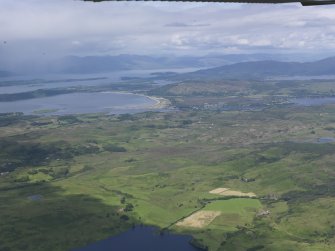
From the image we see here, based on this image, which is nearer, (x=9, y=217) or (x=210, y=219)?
(x=210, y=219)

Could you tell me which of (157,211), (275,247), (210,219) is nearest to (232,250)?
(275,247)

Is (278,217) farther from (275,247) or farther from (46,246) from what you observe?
(46,246)

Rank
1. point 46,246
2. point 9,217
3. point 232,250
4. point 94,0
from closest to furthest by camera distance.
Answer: point 94,0 < point 232,250 < point 46,246 < point 9,217

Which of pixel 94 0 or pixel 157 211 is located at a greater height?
pixel 94 0

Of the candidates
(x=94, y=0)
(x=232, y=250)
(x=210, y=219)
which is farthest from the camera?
(x=210, y=219)

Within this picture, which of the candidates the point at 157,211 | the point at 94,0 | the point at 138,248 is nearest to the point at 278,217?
the point at 157,211

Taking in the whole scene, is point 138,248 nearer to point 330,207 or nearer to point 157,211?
point 157,211
